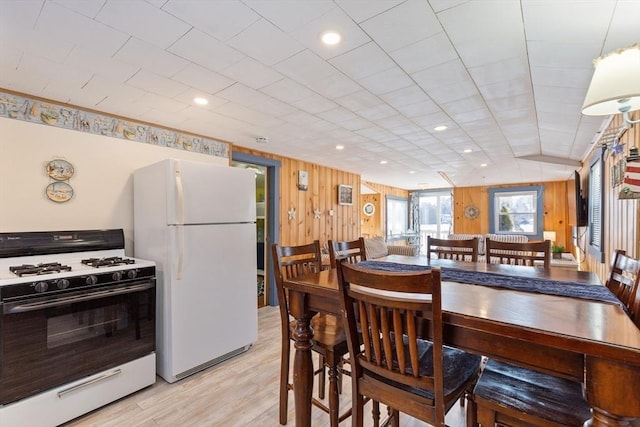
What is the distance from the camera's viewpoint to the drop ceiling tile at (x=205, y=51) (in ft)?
5.57

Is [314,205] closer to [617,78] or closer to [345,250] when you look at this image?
[345,250]

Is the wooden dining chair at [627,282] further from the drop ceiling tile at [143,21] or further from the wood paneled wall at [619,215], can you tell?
the drop ceiling tile at [143,21]

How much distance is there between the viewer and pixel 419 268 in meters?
2.09

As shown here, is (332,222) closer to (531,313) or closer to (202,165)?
(202,165)

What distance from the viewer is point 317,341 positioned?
5.88 ft

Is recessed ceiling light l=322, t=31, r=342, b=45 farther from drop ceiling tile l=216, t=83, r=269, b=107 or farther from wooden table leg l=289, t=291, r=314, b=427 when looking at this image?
wooden table leg l=289, t=291, r=314, b=427

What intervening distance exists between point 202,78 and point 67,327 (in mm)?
1923

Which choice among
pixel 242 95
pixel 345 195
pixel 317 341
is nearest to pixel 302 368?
pixel 317 341

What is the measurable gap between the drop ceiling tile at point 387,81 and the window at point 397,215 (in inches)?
289

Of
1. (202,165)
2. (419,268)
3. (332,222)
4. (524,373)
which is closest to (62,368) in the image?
(202,165)

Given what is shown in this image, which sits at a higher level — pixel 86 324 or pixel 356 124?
pixel 356 124

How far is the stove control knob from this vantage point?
186 cm

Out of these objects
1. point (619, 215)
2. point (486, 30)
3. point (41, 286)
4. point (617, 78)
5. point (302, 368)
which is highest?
point (486, 30)

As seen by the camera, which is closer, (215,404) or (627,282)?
A: (627,282)
